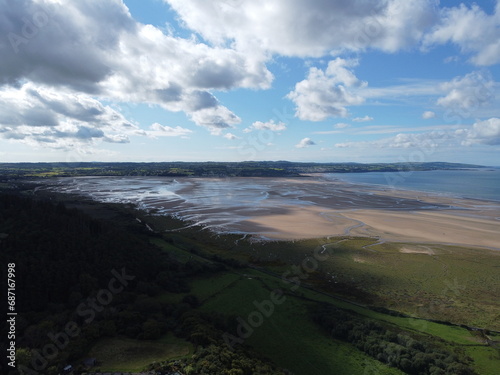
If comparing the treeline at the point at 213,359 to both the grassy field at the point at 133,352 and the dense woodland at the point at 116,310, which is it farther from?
the grassy field at the point at 133,352

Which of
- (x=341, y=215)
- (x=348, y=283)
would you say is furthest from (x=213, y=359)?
(x=341, y=215)

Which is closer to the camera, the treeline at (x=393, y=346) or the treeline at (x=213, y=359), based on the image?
the treeline at (x=213, y=359)

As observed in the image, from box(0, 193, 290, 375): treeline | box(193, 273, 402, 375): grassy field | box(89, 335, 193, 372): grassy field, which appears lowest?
box(193, 273, 402, 375): grassy field

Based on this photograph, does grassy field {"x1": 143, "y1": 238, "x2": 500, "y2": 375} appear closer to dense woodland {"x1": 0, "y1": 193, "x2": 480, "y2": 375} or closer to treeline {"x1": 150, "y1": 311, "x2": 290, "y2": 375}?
dense woodland {"x1": 0, "y1": 193, "x2": 480, "y2": 375}

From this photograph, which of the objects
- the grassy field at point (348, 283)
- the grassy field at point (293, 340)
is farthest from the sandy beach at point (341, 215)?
the grassy field at point (293, 340)

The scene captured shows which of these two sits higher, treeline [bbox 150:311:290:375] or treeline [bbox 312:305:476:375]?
treeline [bbox 150:311:290:375]

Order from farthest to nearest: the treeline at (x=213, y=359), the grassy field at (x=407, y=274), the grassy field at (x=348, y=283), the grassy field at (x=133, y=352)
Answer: the grassy field at (x=407, y=274)
the grassy field at (x=348, y=283)
the grassy field at (x=133, y=352)
the treeline at (x=213, y=359)

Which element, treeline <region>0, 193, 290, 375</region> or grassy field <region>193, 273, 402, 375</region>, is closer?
treeline <region>0, 193, 290, 375</region>

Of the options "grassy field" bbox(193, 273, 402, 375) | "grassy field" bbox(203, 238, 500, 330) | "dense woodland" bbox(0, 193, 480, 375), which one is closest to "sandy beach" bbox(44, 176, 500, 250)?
"grassy field" bbox(203, 238, 500, 330)
